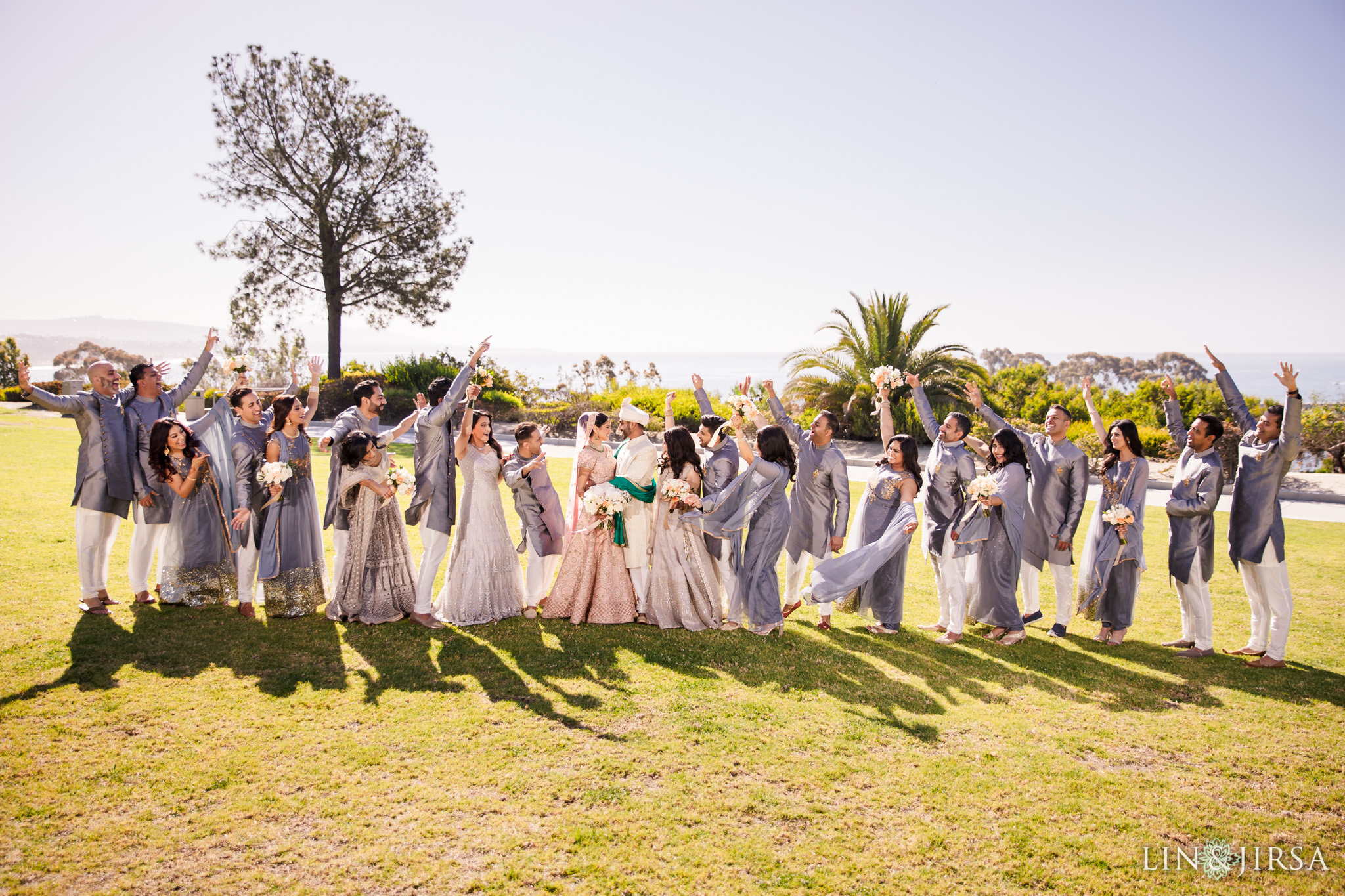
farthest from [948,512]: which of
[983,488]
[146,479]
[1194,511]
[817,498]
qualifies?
[146,479]

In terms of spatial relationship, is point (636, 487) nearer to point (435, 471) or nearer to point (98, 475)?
point (435, 471)

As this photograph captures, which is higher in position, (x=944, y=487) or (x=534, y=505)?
(x=944, y=487)

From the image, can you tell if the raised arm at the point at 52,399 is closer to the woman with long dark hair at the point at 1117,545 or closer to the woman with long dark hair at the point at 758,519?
the woman with long dark hair at the point at 758,519

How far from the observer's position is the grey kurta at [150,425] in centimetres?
710

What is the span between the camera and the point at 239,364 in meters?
7.91

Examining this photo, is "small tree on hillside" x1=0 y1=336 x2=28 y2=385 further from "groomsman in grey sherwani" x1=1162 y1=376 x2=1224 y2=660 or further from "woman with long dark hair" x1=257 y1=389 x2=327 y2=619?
"groomsman in grey sherwani" x1=1162 y1=376 x2=1224 y2=660

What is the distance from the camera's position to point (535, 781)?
444 centimetres

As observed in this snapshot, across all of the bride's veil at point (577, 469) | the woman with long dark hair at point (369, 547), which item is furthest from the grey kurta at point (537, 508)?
the woman with long dark hair at point (369, 547)

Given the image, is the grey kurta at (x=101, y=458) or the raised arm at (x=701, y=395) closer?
the grey kurta at (x=101, y=458)

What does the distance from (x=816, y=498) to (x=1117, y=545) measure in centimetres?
Result: 274

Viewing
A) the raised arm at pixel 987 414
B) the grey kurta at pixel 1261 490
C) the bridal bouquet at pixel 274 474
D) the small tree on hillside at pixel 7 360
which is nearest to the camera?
the grey kurta at pixel 1261 490

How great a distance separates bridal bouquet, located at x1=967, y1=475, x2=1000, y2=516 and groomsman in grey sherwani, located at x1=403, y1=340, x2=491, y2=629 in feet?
15.1

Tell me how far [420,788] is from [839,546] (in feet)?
14.3

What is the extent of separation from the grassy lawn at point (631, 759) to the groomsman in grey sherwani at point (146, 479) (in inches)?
16.0
